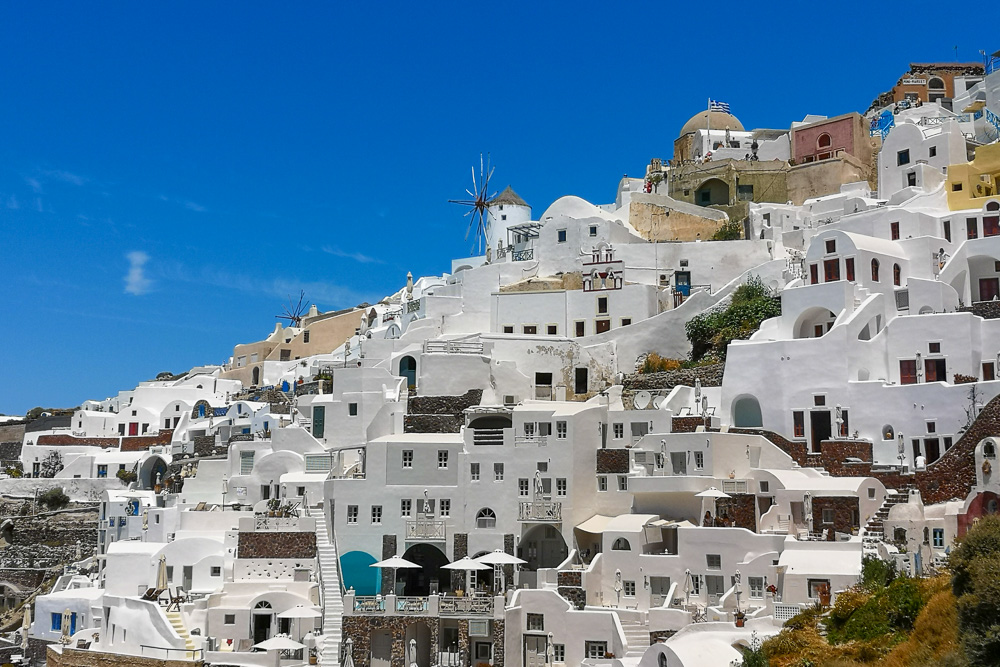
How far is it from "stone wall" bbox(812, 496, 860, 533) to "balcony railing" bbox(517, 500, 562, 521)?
32.3 feet

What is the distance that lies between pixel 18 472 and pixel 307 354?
20547mm

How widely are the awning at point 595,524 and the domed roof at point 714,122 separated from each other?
40440 millimetres

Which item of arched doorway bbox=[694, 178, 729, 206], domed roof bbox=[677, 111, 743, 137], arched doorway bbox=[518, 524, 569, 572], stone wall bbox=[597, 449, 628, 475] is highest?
domed roof bbox=[677, 111, 743, 137]

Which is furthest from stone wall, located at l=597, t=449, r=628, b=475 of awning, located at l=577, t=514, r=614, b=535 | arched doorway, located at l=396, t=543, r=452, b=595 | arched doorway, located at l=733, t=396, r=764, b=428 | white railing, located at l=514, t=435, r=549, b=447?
arched doorway, located at l=396, t=543, r=452, b=595

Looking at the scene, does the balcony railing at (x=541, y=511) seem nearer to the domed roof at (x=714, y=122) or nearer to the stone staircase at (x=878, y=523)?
the stone staircase at (x=878, y=523)

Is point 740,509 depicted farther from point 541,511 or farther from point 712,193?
point 712,193

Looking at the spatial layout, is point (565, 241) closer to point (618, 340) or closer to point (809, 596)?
point (618, 340)

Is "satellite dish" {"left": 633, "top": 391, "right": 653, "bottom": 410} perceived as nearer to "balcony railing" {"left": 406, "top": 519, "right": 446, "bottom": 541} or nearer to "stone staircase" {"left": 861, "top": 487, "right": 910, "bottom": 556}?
"balcony railing" {"left": 406, "top": 519, "right": 446, "bottom": 541}

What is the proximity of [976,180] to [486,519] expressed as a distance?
27.5 m

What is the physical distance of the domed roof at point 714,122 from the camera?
255 ft

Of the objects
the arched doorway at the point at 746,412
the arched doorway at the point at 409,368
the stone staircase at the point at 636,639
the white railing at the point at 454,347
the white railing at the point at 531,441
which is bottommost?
the stone staircase at the point at 636,639

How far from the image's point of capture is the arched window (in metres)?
44.1

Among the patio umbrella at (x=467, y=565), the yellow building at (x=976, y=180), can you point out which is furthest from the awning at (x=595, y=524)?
the yellow building at (x=976, y=180)

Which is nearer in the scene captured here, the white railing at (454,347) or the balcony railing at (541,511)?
the balcony railing at (541,511)
